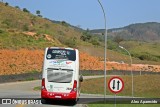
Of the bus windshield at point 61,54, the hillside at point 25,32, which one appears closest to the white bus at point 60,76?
the bus windshield at point 61,54

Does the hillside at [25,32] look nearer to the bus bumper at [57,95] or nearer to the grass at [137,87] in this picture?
the grass at [137,87]

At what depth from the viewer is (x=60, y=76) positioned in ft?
95.6

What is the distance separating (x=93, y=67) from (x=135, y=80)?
30802 mm

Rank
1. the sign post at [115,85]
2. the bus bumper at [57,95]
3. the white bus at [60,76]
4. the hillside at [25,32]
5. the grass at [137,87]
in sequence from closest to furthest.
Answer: the sign post at [115,85], the white bus at [60,76], the bus bumper at [57,95], the grass at [137,87], the hillside at [25,32]

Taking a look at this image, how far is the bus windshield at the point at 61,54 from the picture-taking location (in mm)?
29266

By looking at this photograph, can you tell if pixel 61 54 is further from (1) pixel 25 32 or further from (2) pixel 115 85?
(1) pixel 25 32

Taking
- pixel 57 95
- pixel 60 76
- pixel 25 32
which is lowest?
pixel 57 95

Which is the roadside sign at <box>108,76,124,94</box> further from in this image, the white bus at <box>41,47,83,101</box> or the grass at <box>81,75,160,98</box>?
the grass at <box>81,75,160,98</box>

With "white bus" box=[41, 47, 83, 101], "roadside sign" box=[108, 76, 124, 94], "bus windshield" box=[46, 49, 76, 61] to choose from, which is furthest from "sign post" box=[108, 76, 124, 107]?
"bus windshield" box=[46, 49, 76, 61]

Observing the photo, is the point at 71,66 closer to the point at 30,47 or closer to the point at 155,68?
the point at 30,47

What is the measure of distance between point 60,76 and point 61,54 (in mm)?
1482

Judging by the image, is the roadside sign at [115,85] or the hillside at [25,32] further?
the hillside at [25,32]

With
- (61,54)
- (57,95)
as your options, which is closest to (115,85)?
(57,95)

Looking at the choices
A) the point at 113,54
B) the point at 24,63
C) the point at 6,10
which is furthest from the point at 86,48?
the point at 24,63
